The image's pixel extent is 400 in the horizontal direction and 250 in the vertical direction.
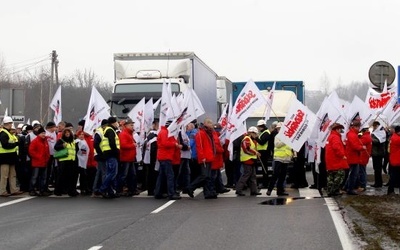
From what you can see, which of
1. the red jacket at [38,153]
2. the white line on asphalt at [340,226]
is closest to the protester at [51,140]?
the red jacket at [38,153]

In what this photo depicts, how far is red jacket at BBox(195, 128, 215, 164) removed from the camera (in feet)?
51.8

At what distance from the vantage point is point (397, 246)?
9.40 m

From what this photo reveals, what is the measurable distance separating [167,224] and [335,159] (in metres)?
5.59

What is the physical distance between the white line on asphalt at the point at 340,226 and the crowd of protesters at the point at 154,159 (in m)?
1.75

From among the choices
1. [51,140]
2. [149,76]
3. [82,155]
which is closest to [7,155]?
[51,140]

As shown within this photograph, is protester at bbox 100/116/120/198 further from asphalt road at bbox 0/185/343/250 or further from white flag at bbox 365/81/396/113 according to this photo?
white flag at bbox 365/81/396/113

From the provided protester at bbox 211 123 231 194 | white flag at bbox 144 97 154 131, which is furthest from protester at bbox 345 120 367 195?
white flag at bbox 144 97 154 131

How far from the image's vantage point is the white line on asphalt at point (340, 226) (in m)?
9.66

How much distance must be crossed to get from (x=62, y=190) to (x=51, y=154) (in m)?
1.01

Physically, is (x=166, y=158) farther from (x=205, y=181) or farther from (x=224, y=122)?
(x=224, y=122)

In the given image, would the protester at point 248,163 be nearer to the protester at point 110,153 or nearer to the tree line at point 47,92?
the protester at point 110,153

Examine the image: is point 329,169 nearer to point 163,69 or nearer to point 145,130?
point 145,130

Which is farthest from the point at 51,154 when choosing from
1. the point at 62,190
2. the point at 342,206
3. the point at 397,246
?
Result: the point at 397,246

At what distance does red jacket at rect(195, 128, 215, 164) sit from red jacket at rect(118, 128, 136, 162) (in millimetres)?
1704
